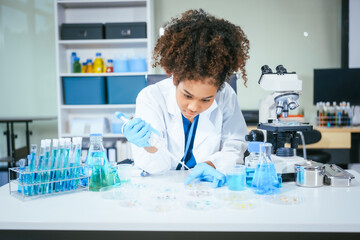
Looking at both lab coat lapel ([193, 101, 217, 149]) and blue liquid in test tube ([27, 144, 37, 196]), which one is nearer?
blue liquid in test tube ([27, 144, 37, 196])

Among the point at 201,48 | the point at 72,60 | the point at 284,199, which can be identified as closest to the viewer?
the point at 284,199

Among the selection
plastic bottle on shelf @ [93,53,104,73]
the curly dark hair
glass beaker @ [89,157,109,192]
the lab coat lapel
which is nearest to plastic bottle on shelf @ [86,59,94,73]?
plastic bottle on shelf @ [93,53,104,73]

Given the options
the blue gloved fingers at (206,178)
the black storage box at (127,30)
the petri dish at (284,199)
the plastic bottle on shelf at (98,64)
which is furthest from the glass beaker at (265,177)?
the plastic bottle on shelf at (98,64)

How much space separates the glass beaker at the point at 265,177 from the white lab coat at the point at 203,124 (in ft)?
0.91

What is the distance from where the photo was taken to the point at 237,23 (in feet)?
11.4

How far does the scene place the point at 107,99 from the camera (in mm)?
3369

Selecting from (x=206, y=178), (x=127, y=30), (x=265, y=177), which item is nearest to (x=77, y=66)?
(x=127, y=30)

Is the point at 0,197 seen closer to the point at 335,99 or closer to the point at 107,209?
the point at 107,209

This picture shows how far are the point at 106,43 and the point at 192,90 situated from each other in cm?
246

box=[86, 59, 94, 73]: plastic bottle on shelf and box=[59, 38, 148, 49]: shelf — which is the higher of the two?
box=[59, 38, 148, 49]: shelf

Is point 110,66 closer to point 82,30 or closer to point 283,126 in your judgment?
point 82,30

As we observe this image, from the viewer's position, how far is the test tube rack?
38.9 inches

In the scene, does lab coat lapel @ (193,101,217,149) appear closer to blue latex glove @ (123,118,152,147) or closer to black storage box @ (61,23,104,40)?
blue latex glove @ (123,118,152,147)

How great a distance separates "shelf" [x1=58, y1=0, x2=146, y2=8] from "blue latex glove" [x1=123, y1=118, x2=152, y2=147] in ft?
7.90
